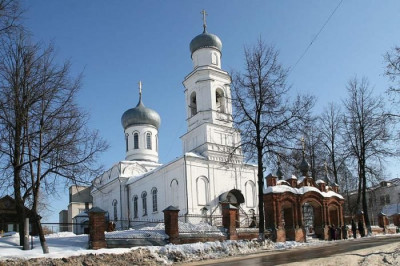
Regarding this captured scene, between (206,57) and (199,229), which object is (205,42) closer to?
(206,57)

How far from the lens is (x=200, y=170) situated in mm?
31703

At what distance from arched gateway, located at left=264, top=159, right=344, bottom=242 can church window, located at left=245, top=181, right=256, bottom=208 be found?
265 inches

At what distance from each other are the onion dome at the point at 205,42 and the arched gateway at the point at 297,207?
14.5 metres

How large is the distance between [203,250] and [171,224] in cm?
224

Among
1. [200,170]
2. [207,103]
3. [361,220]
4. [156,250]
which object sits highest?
[207,103]

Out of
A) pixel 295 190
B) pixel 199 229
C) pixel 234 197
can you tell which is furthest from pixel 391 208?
pixel 199 229

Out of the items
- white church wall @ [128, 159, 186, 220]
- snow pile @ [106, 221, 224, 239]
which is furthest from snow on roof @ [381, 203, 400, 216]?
snow pile @ [106, 221, 224, 239]

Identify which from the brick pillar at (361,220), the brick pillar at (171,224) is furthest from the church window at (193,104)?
the brick pillar at (171,224)

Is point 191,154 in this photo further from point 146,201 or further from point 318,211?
point 318,211

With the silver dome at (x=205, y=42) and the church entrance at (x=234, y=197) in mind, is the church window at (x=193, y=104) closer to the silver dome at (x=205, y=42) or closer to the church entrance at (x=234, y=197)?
the silver dome at (x=205, y=42)

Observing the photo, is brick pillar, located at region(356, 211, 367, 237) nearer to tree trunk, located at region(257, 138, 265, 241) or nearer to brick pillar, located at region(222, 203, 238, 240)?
tree trunk, located at region(257, 138, 265, 241)

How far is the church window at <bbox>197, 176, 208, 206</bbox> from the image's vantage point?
102 ft

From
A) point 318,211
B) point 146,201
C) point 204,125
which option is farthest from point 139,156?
point 318,211

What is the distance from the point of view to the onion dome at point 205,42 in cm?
3569
